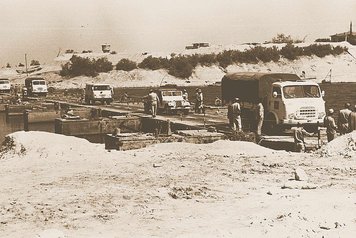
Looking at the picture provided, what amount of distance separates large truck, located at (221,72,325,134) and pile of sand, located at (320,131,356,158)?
5044 millimetres

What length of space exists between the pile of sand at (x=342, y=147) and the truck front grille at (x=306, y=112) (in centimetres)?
507

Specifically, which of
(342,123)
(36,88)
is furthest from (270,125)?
(36,88)

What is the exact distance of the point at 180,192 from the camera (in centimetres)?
1443

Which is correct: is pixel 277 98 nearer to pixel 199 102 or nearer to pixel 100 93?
pixel 199 102

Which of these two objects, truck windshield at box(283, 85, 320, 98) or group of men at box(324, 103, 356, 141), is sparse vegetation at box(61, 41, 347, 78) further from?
group of men at box(324, 103, 356, 141)

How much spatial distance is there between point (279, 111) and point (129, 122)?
44.2 feet

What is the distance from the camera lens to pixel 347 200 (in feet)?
42.8

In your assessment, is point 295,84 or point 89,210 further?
point 295,84

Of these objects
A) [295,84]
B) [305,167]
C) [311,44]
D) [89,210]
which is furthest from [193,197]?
[311,44]

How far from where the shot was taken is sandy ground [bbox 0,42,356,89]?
12888 cm

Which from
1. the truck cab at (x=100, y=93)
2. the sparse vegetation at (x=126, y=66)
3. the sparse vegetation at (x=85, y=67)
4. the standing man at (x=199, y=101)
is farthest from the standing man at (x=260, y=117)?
the sparse vegetation at (x=126, y=66)

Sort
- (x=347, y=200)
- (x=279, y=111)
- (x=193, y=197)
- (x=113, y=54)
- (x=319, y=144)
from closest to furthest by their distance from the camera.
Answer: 1. (x=347, y=200)
2. (x=193, y=197)
3. (x=319, y=144)
4. (x=279, y=111)
5. (x=113, y=54)

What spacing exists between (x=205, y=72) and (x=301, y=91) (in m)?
115

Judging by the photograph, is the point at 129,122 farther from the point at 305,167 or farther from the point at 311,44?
the point at 311,44
